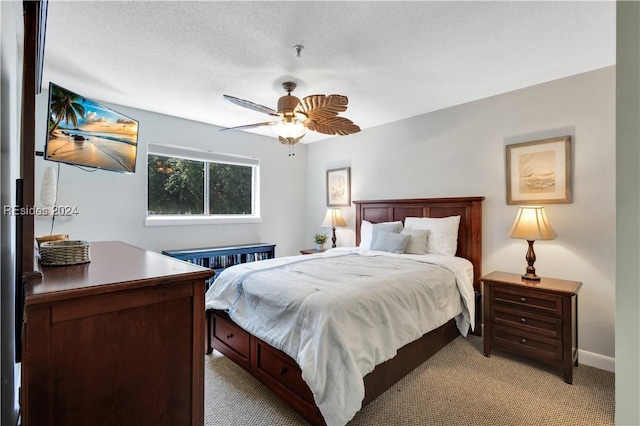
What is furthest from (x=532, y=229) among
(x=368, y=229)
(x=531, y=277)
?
(x=368, y=229)

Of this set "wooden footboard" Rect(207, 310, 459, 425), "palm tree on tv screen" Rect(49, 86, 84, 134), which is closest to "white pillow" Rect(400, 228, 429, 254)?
"wooden footboard" Rect(207, 310, 459, 425)

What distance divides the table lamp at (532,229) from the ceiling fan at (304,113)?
1771 millimetres

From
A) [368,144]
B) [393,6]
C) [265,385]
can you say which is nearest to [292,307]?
[265,385]

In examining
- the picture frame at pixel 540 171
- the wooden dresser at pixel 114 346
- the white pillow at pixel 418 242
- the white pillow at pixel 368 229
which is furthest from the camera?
the white pillow at pixel 368 229

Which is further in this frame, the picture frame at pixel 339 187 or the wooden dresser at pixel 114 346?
the picture frame at pixel 339 187

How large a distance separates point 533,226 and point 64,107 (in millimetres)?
3495

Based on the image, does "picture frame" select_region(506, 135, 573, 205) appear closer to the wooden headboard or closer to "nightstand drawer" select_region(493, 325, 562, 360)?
the wooden headboard

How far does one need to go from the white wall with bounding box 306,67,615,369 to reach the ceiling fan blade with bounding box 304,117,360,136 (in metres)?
0.73

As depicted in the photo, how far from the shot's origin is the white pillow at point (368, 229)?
12.2 feet

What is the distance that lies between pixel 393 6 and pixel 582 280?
2.81 meters

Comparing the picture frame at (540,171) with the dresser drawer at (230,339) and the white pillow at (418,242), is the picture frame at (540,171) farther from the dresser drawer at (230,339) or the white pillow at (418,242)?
the dresser drawer at (230,339)

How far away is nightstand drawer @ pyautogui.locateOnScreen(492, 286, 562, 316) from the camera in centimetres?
237

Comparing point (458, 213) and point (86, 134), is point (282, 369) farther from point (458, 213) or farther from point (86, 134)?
point (458, 213)

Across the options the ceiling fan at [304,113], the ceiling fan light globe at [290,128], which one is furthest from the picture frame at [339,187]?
the ceiling fan light globe at [290,128]
